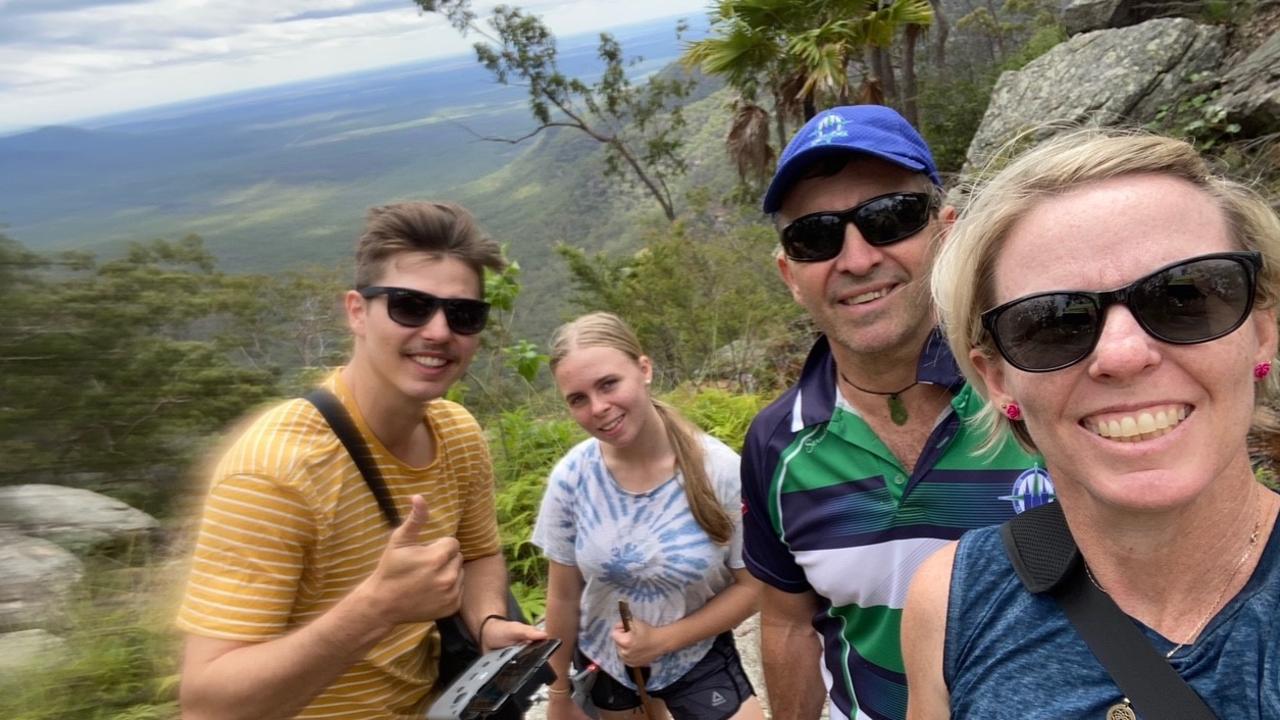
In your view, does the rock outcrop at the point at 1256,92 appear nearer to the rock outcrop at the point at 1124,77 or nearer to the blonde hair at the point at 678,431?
the rock outcrop at the point at 1124,77

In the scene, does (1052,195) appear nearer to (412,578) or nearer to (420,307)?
(412,578)

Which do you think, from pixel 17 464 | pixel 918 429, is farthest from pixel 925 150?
pixel 17 464

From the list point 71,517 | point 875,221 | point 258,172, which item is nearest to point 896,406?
point 875,221

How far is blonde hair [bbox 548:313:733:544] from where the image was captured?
2334 mm

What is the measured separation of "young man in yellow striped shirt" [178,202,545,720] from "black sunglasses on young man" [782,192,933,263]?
40.9 inches

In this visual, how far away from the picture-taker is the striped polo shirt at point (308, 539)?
5.02 feet

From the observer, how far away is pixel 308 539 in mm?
1633

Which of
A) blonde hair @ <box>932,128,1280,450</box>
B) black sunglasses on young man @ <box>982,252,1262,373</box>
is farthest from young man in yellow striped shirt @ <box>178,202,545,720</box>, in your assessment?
black sunglasses on young man @ <box>982,252,1262,373</box>

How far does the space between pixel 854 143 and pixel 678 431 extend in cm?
126

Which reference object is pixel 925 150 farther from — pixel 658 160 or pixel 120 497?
pixel 658 160

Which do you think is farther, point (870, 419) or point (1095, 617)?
point (870, 419)

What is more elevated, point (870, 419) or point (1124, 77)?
point (1124, 77)

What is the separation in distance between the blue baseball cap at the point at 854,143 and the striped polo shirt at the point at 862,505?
401 mm

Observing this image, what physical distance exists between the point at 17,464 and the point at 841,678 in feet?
25.7
